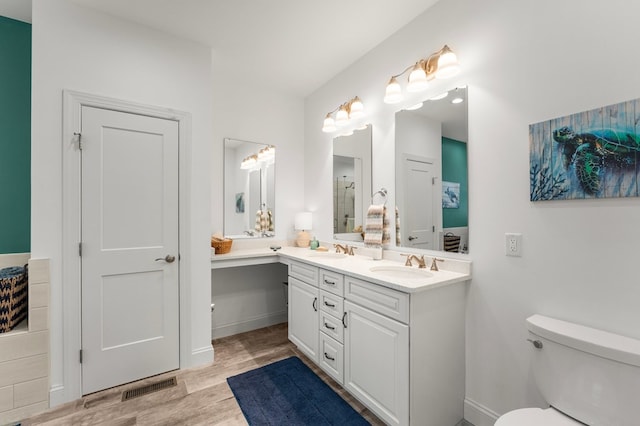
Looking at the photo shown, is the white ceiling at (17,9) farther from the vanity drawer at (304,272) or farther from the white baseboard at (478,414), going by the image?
the white baseboard at (478,414)

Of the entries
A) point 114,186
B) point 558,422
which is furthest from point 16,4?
point 558,422

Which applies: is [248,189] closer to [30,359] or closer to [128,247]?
[128,247]

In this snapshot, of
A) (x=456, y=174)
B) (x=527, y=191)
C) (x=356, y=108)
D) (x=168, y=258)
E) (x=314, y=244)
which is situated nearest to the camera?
(x=527, y=191)

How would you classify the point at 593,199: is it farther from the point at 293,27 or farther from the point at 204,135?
the point at 204,135

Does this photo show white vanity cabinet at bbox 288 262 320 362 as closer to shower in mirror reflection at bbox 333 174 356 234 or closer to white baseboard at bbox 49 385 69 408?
shower in mirror reflection at bbox 333 174 356 234

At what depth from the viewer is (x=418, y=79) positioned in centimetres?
196

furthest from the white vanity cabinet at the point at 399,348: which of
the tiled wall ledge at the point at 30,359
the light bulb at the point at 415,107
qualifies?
the tiled wall ledge at the point at 30,359

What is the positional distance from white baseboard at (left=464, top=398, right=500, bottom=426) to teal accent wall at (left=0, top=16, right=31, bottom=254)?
349 cm

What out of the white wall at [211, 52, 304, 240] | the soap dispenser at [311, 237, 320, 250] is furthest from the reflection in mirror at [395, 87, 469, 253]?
the white wall at [211, 52, 304, 240]

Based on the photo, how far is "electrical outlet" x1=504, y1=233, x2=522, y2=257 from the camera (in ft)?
5.17

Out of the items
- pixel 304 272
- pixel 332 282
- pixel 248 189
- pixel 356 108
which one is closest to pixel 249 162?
pixel 248 189

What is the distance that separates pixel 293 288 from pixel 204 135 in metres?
1.63

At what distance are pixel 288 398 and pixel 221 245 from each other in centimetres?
149

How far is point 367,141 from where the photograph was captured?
105 inches
